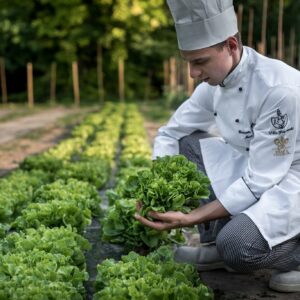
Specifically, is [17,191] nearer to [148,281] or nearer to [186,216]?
[186,216]

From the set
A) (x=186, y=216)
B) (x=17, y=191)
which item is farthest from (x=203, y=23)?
(x=17, y=191)

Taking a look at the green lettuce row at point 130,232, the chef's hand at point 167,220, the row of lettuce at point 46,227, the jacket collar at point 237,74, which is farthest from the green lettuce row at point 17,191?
the jacket collar at point 237,74

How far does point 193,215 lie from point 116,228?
3.38 feet

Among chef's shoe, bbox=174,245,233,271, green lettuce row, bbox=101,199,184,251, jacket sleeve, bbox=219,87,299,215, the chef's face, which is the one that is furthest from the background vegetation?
jacket sleeve, bbox=219,87,299,215

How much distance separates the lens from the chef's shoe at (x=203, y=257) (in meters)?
4.16

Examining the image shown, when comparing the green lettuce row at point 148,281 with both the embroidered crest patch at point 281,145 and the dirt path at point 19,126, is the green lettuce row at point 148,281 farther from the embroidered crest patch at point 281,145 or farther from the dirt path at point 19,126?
the dirt path at point 19,126

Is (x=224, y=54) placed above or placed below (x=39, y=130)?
above

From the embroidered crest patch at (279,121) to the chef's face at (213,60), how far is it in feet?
1.39

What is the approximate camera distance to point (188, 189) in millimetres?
3525

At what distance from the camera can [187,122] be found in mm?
4340

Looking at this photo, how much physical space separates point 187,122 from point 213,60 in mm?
902

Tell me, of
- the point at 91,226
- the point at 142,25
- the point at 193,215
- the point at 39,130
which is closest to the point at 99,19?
the point at 142,25

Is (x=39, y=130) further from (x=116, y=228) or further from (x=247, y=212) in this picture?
(x=247, y=212)

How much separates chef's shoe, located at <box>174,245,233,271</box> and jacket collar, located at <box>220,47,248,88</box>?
1.20m
